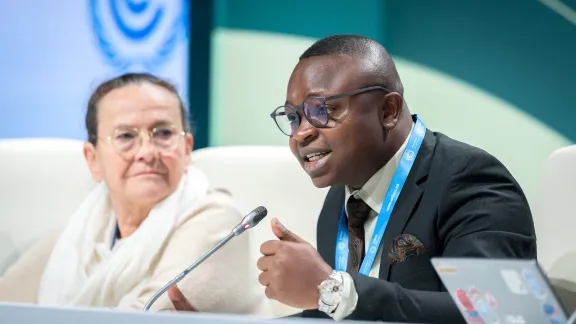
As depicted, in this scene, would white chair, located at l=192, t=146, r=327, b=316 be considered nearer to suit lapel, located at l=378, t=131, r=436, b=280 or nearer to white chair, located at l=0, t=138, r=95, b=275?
white chair, located at l=0, t=138, r=95, b=275

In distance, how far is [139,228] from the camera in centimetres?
266

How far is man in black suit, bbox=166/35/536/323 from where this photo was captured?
170 cm

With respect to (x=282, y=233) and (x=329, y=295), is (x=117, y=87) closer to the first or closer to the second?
(x=282, y=233)

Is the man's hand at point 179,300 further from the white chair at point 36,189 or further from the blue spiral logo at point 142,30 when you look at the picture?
the blue spiral logo at point 142,30

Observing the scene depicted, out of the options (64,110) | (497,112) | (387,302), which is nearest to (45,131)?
(64,110)

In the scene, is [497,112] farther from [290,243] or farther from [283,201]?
[290,243]

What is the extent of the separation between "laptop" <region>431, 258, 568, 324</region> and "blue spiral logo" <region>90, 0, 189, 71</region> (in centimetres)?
316

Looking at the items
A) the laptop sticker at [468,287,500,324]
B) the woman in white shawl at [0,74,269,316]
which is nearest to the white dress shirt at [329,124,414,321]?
the woman in white shawl at [0,74,269,316]

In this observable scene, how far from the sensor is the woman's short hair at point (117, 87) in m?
2.84

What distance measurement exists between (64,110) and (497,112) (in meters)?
2.09

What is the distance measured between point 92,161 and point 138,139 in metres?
0.27

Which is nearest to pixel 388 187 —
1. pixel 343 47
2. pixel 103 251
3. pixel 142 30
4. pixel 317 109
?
pixel 317 109

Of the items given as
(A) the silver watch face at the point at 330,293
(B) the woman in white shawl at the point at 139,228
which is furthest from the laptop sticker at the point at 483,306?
(B) the woman in white shawl at the point at 139,228

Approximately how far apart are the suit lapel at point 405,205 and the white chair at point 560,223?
543mm
